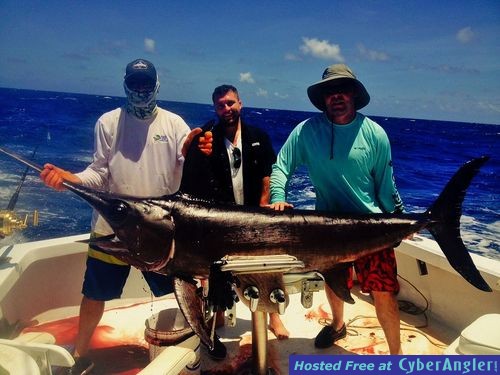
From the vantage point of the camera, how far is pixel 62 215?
9.66 metres

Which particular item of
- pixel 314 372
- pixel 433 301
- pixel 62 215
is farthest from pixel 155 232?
pixel 62 215

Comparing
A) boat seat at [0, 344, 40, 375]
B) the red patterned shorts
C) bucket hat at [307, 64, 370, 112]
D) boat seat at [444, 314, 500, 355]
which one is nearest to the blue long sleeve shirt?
bucket hat at [307, 64, 370, 112]

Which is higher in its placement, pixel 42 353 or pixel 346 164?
pixel 346 164

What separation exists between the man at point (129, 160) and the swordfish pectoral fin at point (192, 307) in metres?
0.76

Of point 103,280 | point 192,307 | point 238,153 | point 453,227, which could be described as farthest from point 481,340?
point 103,280

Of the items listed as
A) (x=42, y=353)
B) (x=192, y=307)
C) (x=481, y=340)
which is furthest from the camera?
(x=481, y=340)

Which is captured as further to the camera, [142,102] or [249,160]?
[249,160]

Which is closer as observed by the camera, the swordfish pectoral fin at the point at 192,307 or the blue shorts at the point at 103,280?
the swordfish pectoral fin at the point at 192,307

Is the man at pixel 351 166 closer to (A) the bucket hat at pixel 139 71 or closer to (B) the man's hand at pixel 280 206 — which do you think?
(B) the man's hand at pixel 280 206

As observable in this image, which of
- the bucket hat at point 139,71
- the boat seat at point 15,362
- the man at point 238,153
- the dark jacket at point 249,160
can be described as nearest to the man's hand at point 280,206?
the dark jacket at point 249,160

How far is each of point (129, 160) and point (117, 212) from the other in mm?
716

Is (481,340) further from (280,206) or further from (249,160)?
(249,160)

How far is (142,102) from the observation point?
2.56 m

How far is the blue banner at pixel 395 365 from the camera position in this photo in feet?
6.21
